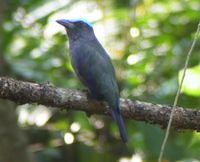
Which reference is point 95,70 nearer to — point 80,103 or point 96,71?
point 96,71

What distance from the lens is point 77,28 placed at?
5.27m

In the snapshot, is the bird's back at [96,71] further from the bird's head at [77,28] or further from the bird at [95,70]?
the bird's head at [77,28]

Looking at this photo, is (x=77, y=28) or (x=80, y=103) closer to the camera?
(x=80, y=103)

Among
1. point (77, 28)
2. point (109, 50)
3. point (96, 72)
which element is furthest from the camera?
point (109, 50)

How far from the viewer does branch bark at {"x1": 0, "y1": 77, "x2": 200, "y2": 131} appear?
13.0 feet

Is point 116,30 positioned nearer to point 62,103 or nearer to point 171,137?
point 171,137

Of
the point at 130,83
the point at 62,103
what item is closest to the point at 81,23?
the point at 130,83

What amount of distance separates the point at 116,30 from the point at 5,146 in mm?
1918

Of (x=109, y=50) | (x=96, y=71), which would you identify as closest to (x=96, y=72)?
(x=96, y=71)

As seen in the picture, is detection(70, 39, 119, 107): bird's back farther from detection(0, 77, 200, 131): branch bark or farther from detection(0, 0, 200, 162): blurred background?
detection(0, 0, 200, 162): blurred background

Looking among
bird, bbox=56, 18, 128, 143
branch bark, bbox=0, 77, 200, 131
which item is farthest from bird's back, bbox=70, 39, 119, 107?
branch bark, bbox=0, 77, 200, 131

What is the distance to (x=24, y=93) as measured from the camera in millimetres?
3951

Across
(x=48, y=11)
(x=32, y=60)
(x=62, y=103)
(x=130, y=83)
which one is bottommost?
(x=62, y=103)

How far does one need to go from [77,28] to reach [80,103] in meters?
1.32
